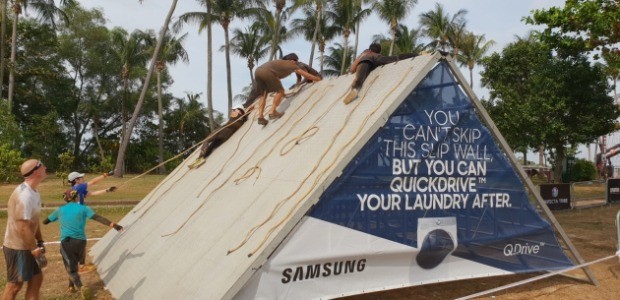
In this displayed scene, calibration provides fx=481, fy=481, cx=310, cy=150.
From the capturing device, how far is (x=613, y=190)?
18.6 m

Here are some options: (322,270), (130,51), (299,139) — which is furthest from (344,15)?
(322,270)

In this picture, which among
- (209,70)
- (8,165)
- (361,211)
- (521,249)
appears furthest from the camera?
(209,70)

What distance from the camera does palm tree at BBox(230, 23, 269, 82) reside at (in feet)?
133

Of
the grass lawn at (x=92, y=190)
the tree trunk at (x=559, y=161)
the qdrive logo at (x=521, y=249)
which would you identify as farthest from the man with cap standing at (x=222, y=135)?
the tree trunk at (x=559, y=161)

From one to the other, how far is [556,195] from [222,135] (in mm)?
12690

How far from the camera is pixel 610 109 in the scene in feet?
73.9

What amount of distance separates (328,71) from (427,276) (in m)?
41.5

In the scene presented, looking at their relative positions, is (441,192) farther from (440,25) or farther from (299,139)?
(440,25)

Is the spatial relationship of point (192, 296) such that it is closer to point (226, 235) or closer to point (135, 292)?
point (226, 235)

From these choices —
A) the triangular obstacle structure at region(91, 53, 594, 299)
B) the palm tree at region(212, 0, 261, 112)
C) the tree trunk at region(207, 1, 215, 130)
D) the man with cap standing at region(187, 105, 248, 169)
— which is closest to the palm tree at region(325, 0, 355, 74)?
the palm tree at region(212, 0, 261, 112)

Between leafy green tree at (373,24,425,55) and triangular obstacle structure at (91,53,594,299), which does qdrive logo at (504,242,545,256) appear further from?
leafy green tree at (373,24,425,55)

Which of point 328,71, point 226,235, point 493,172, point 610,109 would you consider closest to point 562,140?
point 610,109

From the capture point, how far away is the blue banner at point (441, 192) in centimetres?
536

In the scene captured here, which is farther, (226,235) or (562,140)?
(562,140)
